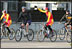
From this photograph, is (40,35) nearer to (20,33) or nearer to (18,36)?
(20,33)

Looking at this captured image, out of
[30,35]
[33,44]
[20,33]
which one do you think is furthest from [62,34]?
[20,33]

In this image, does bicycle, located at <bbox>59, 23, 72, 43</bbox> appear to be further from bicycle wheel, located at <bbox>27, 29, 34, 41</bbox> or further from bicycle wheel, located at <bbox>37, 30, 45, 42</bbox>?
bicycle wheel, located at <bbox>27, 29, 34, 41</bbox>

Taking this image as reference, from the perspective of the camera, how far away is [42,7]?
15242 millimetres

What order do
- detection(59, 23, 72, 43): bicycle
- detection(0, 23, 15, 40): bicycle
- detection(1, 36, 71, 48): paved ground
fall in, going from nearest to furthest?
detection(1, 36, 71, 48): paved ground, detection(59, 23, 72, 43): bicycle, detection(0, 23, 15, 40): bicycle

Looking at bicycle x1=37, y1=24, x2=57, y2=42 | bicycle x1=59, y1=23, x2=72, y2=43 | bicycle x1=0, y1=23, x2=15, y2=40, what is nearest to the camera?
bicycle x1=59, y1=23, x2=72, y2=43

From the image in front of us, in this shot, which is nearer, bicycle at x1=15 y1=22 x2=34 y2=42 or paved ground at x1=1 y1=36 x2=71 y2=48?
paved ground at x1=1 y1=36 x2=71 y2=48

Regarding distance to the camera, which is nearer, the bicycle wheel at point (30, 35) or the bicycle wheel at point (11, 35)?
the bicycle wheel at point (30, 35)

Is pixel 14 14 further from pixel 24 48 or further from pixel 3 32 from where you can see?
pixel 24 48

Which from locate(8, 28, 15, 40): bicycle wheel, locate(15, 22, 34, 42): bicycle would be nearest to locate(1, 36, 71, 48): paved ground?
locate(8, 28, 15, 40): bicycle wheel

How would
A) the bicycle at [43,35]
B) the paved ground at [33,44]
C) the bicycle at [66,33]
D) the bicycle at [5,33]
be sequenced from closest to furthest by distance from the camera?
the paved ground at [33,44] < the bicycle at [66,33] < the bicycle at [43,35] < the bicycle at [5,33]

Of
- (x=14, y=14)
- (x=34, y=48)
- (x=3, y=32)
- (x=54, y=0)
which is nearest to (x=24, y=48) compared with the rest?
(x=34, y=48)

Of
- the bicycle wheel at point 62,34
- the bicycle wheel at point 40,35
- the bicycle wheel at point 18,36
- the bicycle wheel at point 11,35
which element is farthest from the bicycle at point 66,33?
the bicycle wheel at point 11,35

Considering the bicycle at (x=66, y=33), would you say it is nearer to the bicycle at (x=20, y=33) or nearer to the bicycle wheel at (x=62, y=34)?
the bicycle wheel at (x=62, y=34)

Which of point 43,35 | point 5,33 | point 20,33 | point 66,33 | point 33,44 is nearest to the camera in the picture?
point 33,44
